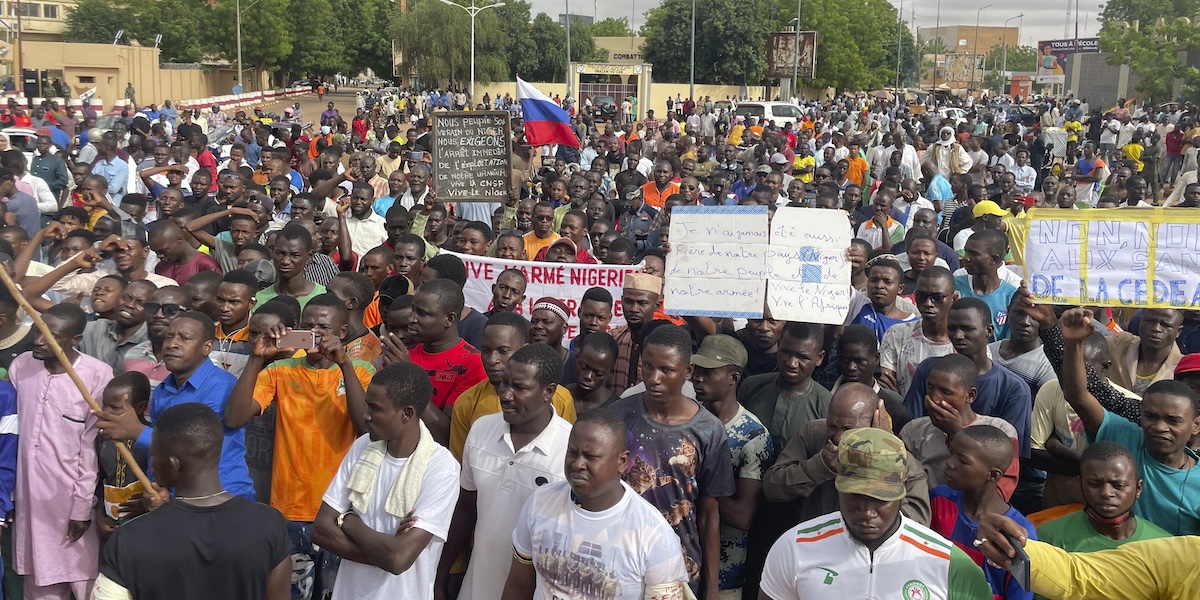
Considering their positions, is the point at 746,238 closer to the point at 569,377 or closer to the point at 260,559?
the point at 569,377

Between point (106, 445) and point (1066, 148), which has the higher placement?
point (1066, 148)

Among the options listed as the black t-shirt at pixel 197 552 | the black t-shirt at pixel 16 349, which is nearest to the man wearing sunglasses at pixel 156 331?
the black t-shirt at pixel 16 349

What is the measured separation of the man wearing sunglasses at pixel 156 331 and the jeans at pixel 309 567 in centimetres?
115

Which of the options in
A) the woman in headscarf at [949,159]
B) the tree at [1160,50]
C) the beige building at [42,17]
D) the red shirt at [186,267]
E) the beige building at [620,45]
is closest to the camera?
the red shirt at [186,267]

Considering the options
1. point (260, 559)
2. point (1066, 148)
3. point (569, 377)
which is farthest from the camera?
point (1066, 148)

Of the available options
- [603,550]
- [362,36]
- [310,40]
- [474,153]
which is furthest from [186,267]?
[362,36]

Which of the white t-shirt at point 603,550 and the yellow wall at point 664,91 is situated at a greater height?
the yellow wall at point 664,91

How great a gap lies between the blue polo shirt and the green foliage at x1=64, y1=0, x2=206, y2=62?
6252 centimetres

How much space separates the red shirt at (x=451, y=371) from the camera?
209 inches

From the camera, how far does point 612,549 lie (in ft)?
11.9

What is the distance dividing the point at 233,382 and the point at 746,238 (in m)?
2.90

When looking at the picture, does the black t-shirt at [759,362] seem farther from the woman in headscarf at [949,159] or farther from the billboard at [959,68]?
the billboard at [959,68]

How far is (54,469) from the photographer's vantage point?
4.99 metres

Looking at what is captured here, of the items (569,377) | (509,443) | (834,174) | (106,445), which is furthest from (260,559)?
(834,174)
